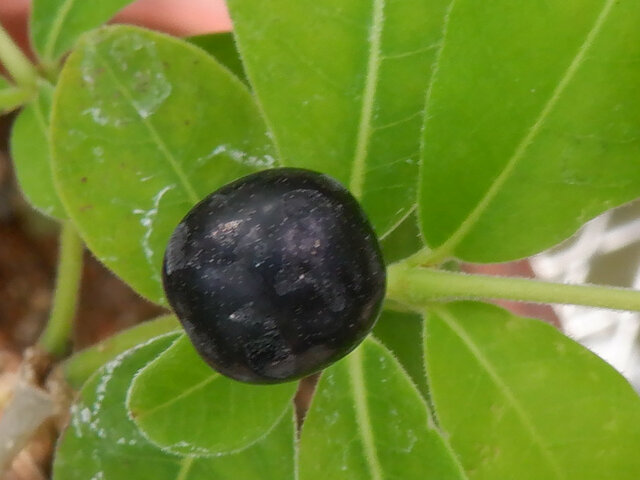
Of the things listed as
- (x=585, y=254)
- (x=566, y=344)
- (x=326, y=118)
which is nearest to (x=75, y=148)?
(x=326, y=118)

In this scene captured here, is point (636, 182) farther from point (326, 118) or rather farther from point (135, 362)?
point (135, 362)

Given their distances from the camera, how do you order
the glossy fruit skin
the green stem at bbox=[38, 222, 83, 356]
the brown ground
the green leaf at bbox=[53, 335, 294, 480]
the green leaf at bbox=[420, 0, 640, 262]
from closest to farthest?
1. the glossy fruit skin
2. the green leaf at bbox=[420, 0, 640, 262]
3. the green leaf at bbox=[53, 335, 294, 480]
4. the green stem at bbox=[38, 222, 83, 356]
5. the brown ground

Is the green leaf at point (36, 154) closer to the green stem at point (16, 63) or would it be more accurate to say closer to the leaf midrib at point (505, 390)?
the green stem at point (16, 63)

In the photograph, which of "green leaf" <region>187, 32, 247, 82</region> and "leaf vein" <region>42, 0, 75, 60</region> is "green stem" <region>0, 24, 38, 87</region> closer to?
"leaf vein" <region>42, 0, 75, 60</region>

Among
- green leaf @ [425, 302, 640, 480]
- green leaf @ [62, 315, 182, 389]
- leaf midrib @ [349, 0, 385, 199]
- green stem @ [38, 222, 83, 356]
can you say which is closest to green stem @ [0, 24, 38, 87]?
green stem @ [38, 222, 83, 356]

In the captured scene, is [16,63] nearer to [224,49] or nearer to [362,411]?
[224,49]

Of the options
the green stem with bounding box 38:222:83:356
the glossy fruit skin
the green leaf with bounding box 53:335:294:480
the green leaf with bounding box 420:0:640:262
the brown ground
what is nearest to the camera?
the glossy fruit skin

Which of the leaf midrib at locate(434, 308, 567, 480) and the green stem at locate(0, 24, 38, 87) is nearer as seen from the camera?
the leaf midrib at locate(434, 308, 567, 480)
